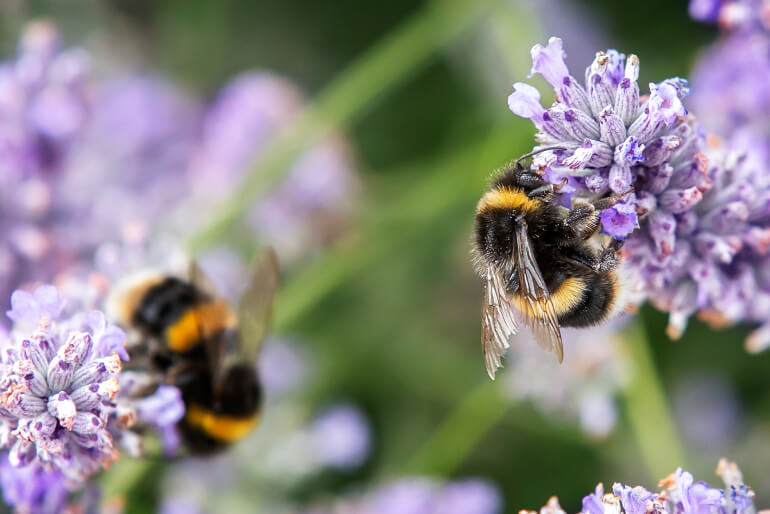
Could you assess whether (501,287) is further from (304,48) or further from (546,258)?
(304,48)

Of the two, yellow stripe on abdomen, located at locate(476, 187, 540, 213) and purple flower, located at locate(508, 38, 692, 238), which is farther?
yellow stripe on abdomen, located at locate(476, 187, 540, 213)

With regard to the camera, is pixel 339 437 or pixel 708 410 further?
pixel 708 410

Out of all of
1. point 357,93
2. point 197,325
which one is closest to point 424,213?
point 357,93

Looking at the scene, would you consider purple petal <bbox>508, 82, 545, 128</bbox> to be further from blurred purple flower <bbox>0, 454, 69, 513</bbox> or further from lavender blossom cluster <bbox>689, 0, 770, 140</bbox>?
blurred purple flower <bbox>0, 454, 69, 513</bbox>

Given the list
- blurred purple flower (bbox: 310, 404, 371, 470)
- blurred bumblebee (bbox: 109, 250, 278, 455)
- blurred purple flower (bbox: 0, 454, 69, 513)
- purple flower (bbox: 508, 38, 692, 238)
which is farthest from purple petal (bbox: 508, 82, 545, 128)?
blurred purple flower (bbox: 310, 404, 371, 470)

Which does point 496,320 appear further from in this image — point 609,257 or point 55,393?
point 55,393

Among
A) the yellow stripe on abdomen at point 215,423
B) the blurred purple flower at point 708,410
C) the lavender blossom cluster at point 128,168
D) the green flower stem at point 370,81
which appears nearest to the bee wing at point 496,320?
the yellow stripe on abdomen at point 215,423

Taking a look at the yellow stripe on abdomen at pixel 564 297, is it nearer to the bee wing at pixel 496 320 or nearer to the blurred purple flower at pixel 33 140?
the bee wing at pixel 496 320
